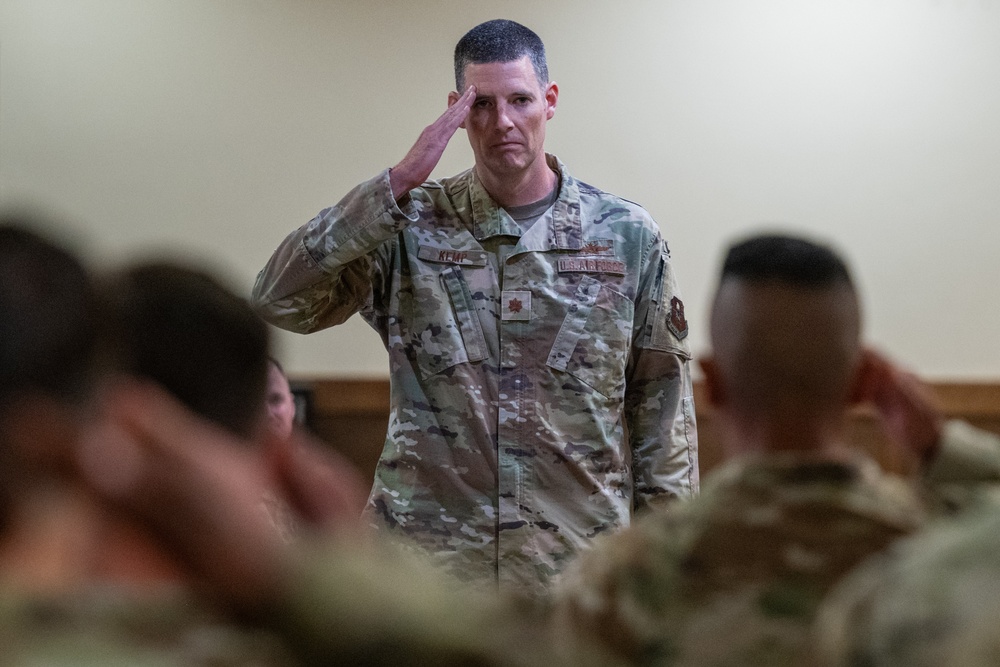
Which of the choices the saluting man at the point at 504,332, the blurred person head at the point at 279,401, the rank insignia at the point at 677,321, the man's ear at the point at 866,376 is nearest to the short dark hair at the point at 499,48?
the saluting man at the point at 504,332

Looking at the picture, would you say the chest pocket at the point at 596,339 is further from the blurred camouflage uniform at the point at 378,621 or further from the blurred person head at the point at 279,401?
the blurred camouflage uniform at the point at 378,621

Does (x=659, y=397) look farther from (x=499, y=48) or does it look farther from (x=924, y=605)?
(x=924, y=605)

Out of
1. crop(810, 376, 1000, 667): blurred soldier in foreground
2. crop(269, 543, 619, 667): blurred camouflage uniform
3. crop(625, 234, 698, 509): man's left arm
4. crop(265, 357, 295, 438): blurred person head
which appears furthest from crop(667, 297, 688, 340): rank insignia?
crop(269, 543, 619, 667): blurred camouflage uniform

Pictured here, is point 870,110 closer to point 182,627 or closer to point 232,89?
point 232,89

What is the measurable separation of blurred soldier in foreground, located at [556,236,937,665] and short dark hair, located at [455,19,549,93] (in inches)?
45.8

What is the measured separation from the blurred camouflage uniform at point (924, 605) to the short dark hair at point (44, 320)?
0.67 metres

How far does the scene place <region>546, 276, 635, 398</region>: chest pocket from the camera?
2.13m

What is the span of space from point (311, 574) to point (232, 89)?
9.42 ft

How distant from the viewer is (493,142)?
2188 millimetres

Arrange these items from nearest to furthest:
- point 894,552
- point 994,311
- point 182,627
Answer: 1. point 182,627
2. point 894,552
3. point 994,311

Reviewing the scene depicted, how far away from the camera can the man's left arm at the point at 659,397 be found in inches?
84.4

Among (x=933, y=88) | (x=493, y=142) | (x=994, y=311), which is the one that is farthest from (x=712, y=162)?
(x=493, y=142)

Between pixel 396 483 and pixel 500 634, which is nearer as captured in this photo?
pixel 500 634

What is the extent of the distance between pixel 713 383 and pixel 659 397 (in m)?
1.00
